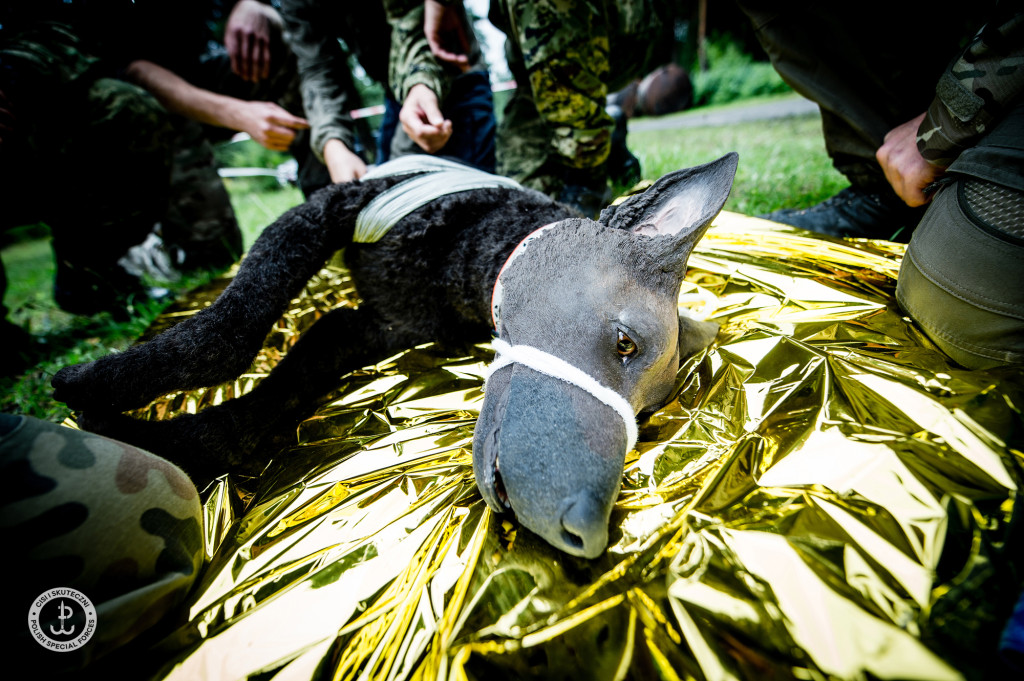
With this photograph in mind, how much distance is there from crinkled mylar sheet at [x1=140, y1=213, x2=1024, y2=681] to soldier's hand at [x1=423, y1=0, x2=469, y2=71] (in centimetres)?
227

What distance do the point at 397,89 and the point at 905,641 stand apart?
3.01 meters

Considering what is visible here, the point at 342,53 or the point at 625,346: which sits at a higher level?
the point at 342,53

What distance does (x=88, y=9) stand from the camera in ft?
8.68

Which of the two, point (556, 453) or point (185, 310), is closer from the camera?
point (556, 453)

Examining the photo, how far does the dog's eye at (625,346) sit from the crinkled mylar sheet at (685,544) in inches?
12.6

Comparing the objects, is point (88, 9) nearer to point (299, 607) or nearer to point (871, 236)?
point (299, 607)

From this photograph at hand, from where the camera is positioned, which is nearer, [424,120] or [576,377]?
[576,377]

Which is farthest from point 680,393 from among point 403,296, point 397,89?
point 397,89

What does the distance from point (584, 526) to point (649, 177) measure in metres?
3.45

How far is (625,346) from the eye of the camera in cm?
105

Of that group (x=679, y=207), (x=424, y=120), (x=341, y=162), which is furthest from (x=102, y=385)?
(x=341, y=162)

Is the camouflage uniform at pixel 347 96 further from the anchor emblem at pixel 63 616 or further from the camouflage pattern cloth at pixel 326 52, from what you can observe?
the anchor emblem at pixel 63 616

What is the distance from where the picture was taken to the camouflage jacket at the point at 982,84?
1287 mm

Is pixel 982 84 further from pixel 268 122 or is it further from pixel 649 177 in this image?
pixel 268 122
